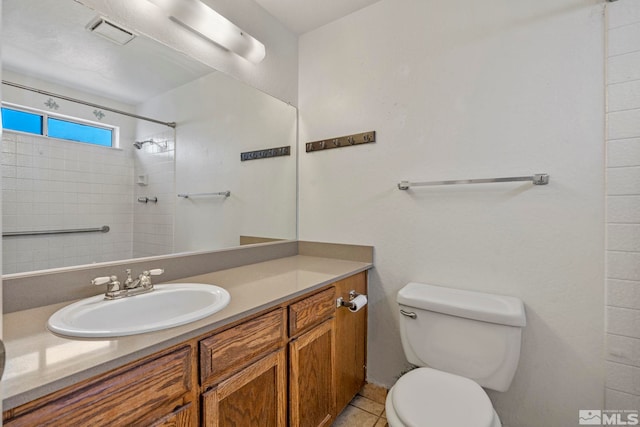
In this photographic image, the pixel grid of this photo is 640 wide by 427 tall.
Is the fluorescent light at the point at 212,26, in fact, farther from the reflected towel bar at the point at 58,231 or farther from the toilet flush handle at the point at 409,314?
the toilet flush handle at the point at 409,314

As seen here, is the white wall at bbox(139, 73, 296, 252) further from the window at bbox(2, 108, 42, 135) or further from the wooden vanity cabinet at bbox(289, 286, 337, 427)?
the wooden vanity cabinet at bbox(289, 286, 337, 427)

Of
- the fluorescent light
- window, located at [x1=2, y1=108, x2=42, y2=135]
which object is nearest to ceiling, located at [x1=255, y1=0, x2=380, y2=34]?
the fluorescent light

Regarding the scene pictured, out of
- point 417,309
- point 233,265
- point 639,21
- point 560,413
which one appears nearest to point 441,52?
point 639,21

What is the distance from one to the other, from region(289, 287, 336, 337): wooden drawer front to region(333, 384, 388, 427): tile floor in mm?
628

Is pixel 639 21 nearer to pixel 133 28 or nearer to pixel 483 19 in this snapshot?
pixel 483 19

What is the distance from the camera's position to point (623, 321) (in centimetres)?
125


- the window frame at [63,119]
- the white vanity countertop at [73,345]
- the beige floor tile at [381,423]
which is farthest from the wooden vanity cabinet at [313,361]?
the window frame at [63,119]

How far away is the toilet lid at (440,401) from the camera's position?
106 centimetres

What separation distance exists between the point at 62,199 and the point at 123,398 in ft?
2.71

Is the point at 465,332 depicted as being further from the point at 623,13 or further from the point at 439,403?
the point at 623,13

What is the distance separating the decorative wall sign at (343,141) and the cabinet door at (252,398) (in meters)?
1.26

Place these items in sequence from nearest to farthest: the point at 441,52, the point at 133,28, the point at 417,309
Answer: the point at 133,28 < the point at 417,309 < the point at 441,52

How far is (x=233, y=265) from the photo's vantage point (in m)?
1.74

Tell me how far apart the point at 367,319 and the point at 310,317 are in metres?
0.64
